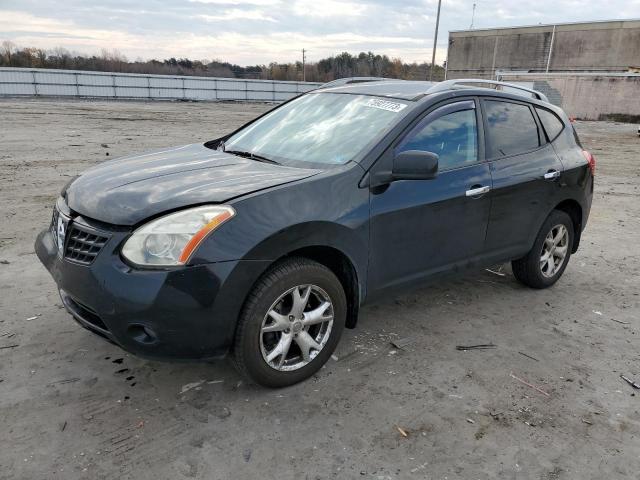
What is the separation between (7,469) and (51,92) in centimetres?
3583

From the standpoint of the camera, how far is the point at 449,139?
12.0 feet

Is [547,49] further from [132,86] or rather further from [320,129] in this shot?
[320,129]

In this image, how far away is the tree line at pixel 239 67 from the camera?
62.2m

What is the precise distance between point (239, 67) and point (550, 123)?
8597cm

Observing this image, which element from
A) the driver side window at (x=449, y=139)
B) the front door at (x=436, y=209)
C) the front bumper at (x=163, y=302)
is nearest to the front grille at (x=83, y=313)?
the front bumper at (x=163, y=302)

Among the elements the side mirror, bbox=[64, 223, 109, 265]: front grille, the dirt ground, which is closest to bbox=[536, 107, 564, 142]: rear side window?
the dirt ground

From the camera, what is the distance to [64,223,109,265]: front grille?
2662 mm

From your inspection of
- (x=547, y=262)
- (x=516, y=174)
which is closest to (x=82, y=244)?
(x=516, y=174)

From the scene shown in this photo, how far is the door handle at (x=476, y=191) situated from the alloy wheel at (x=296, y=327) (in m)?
1.33

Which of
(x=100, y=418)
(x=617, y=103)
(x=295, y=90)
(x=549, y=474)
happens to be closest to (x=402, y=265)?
(x=549, y=474)

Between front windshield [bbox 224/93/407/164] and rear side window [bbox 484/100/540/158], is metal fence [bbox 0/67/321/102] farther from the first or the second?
front windshield [bbox 224/93/407/164]

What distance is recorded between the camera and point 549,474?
97.8 inches

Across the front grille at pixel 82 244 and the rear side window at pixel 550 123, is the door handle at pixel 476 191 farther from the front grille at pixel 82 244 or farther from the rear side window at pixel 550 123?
the front grille at pixel 82 244

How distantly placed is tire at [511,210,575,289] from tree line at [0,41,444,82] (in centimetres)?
5844
